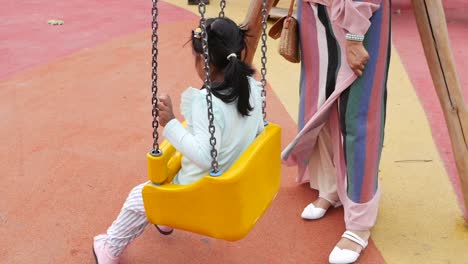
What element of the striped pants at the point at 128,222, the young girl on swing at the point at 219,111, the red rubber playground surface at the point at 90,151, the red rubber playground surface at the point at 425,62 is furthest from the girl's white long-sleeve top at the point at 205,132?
the red rubber playground surface at the point at 425,62

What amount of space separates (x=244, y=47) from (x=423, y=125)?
231 cm

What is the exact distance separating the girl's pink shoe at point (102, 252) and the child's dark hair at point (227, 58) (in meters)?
0.88

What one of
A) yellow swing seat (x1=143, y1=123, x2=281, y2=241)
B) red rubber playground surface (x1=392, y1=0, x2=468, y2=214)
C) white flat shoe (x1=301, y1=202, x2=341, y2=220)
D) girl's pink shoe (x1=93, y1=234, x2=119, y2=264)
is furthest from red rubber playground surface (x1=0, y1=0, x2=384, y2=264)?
red rubber playground surface (x1=392, y1=0, x2=468, y2=214)

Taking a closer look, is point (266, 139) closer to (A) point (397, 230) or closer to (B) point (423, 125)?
(A) point (397, 230)

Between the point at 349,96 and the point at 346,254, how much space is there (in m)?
0.72

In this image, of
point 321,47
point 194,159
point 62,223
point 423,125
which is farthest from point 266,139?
point 423,125

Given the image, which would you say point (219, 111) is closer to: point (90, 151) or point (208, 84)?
point (208, 84)

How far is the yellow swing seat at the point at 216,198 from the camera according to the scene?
2.05 m

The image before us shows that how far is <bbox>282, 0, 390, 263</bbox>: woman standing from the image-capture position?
2.46m

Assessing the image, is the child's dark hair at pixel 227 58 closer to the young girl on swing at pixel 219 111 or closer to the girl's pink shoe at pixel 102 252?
the young girl on swing at pixel 219 111

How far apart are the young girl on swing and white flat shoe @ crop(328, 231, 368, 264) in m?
0.73

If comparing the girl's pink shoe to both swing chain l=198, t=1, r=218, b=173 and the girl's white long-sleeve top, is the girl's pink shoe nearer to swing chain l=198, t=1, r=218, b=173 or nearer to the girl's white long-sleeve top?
the girl's white long-sleeve top

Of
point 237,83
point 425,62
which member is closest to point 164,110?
point 237,83

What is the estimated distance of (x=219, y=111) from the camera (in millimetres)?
2189
